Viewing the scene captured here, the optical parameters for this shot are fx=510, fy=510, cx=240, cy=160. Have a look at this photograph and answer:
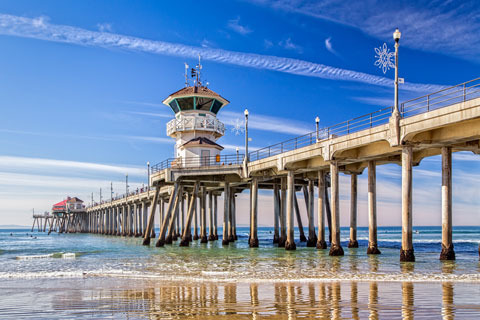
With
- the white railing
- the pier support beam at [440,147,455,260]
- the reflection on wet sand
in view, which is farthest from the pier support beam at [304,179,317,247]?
the reflection on wet sand

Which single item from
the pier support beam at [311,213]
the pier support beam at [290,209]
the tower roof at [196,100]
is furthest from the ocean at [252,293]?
the tower roof at [196,100]

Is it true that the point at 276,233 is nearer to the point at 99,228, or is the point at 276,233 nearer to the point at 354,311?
the point at 354,311

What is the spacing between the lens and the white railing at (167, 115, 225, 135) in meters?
48.2

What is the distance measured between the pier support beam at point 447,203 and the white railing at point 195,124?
1108 inches

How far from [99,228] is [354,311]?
102m

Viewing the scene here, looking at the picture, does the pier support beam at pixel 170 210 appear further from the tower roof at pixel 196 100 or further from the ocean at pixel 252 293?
the ocean at pixel 252 293

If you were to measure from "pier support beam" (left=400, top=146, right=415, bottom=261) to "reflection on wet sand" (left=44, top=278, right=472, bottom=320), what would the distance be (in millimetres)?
7655

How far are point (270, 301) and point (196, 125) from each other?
123ft

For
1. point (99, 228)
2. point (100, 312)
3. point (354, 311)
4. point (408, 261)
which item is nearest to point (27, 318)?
point (100, 312)

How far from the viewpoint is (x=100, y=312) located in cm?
1073

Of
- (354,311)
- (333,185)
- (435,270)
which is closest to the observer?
(354,311)

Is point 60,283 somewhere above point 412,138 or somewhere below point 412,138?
below

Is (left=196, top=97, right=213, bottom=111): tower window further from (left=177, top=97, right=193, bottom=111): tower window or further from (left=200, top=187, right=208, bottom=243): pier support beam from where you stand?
(left=200, top=187, right=208, bottom=243): pier support beam

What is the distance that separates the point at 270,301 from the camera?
11695mm
